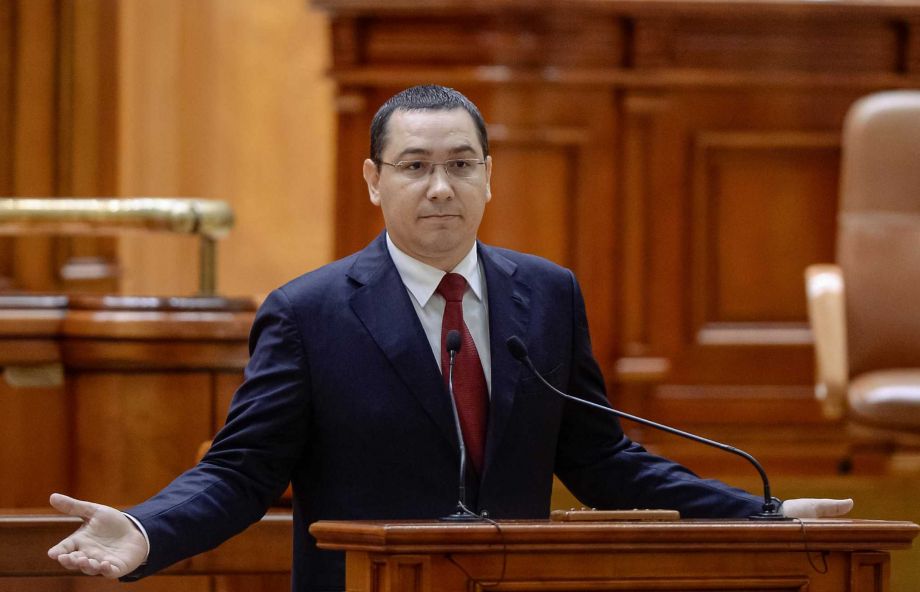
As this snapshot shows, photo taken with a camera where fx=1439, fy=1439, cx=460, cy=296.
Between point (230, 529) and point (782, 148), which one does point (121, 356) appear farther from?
point (782, 148)

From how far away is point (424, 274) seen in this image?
71.9 inches

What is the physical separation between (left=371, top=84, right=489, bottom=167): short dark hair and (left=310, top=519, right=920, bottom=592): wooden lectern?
0.55 meters

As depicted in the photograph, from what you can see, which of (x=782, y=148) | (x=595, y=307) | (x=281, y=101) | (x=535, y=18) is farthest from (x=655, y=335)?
(x=281, y=101)

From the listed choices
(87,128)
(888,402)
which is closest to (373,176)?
(888,402)

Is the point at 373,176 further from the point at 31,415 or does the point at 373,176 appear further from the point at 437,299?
the point at 31,415

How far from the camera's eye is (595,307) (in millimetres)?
3887

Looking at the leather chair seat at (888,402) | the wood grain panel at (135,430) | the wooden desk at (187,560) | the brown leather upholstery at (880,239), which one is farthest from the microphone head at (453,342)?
the brown leather upholstery at (880,239)

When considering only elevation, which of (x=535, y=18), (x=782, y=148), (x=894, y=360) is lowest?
(x=894, y=360)

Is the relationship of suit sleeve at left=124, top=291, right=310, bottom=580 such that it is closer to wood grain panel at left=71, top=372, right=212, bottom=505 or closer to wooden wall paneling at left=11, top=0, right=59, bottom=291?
wood grain panel at left=71, top=372, right=212, bottom=505

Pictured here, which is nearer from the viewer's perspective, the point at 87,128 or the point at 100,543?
the point at 100,543

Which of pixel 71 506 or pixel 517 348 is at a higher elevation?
pixel 517 348

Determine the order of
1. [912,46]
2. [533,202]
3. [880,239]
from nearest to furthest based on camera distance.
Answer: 1. [880,239]
2. [533,202]
3. [912,46]

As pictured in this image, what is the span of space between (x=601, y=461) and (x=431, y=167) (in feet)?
1.48

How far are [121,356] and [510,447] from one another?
121 centimetres
